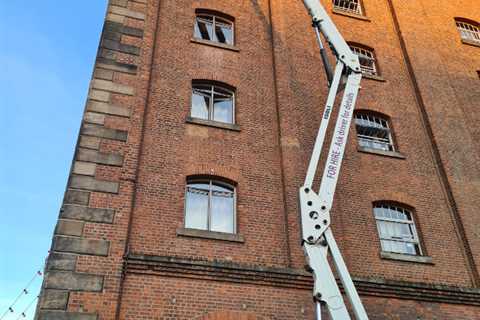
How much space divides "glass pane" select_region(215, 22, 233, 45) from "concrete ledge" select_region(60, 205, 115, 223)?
7.64 meters

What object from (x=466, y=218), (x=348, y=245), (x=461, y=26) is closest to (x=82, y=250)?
(x=348, y=245)

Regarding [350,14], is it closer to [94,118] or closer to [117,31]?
[117,31]

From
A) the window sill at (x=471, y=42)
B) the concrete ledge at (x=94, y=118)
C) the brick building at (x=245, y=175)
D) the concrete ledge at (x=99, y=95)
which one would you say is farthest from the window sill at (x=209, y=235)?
the window sill at (x=471, y=42)

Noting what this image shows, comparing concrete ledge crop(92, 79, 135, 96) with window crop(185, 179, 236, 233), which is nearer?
window crop(185, 179, 236, 233)

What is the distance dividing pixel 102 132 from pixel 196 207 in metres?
2.86

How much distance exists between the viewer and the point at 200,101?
13.5 metres

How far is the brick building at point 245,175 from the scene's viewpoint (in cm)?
970

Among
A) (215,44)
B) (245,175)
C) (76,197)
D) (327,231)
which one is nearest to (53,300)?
(76,197)

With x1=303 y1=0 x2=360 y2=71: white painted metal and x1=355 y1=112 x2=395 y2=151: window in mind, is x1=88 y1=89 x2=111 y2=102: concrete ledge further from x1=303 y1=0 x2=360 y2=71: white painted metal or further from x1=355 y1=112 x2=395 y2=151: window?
x1=355 y1=112 x2=395 y2=151: window

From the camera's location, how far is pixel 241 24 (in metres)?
15.7

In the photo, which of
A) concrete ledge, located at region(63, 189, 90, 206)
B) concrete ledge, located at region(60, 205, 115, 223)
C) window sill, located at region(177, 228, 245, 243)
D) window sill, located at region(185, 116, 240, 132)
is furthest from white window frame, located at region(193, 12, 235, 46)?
concrete ledge, located at region(60, 205, 115, 223)

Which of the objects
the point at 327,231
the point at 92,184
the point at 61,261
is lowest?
the point at 327,231

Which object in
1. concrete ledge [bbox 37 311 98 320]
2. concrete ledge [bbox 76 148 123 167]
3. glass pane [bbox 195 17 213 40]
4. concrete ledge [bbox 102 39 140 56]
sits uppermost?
glass pane [bbox 195 17 213 40]

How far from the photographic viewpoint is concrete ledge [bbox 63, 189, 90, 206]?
32.5 ft
